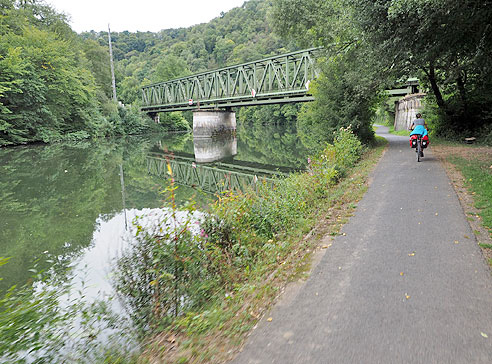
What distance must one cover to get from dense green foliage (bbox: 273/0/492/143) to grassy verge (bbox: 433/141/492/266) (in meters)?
3.25

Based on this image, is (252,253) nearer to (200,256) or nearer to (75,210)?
(200,256)

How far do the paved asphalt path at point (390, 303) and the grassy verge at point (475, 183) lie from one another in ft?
0.60

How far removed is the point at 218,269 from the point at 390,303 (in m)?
2.44

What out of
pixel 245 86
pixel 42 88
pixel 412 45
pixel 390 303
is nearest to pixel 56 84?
pixel 42 88

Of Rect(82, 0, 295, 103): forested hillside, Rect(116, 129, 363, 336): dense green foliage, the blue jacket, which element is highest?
Rect(82, 0, 295, 103): forested hillside

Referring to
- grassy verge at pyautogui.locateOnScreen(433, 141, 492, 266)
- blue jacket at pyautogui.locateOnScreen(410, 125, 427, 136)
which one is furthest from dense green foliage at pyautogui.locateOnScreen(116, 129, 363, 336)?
blue jacket at pyautogui.locateOnScreen(410, 125, 427, 136)

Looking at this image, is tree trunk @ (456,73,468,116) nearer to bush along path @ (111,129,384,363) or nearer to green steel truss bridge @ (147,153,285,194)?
green steel truss bridge @ (147,153,285,194)

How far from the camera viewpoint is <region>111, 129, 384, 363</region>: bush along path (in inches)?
125

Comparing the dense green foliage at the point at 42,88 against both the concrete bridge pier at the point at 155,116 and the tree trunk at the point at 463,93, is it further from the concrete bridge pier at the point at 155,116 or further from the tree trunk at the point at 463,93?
the tree trunk at the point at 463,93

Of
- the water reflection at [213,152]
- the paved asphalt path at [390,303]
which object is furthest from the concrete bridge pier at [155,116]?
the paved asphalt path at [390,303]

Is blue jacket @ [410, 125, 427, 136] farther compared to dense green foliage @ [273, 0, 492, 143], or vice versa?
blue jacket @ [410, 125, 427, 136]

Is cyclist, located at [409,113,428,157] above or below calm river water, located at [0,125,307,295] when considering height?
above

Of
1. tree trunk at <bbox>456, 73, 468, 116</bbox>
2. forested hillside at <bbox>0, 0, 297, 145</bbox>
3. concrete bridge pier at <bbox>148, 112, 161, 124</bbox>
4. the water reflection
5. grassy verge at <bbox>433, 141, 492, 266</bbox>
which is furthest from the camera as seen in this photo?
concrete bridge pier at <bbox>148, 112, 161, 124</bbox>

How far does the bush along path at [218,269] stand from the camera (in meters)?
3.17
